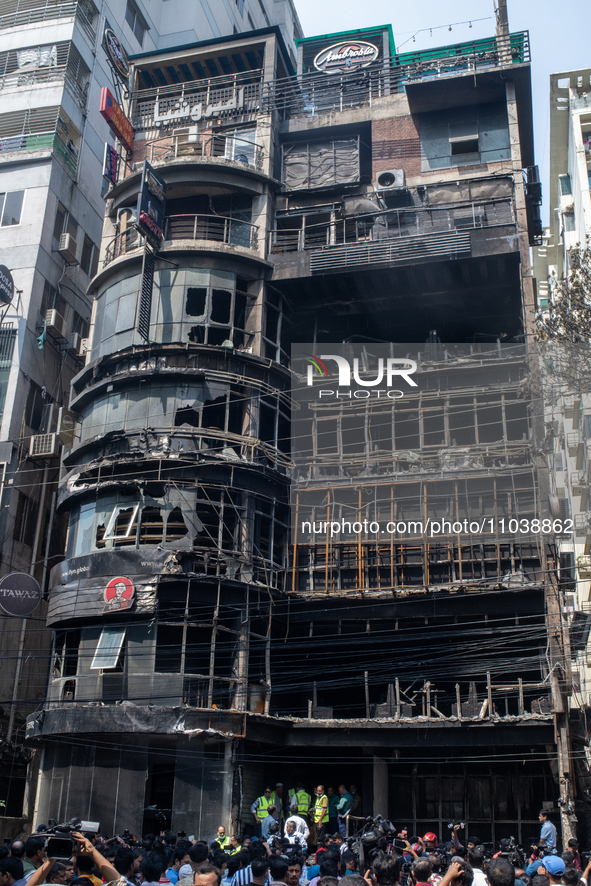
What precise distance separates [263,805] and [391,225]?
23730mm

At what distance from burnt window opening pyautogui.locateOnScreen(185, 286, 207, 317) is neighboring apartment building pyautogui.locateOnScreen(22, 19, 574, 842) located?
0.09 meters

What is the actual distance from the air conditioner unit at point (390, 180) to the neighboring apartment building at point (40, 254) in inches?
440

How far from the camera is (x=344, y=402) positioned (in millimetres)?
33250

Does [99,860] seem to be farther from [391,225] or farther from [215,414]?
[391,225]

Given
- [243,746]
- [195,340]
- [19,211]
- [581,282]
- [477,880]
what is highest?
[19,211]

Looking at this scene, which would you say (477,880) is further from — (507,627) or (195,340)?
(195,340)

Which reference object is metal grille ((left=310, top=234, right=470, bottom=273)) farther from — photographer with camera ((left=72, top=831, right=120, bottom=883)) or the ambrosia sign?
photographer with camera ((left=72, top=831, right=120, bottom=883))

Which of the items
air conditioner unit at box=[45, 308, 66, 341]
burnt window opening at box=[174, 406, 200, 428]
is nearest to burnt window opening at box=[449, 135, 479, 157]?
burnt window opening at box=[174, 406, 200, 428]

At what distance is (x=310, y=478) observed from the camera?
31.9 m

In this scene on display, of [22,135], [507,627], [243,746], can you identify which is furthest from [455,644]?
[22,135]

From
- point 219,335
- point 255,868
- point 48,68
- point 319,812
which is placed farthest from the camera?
point 48,68

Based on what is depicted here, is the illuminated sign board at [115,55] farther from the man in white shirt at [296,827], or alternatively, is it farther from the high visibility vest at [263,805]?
the man in white shirt at [296,827]

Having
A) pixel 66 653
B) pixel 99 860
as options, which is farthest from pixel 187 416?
pixel 99 860

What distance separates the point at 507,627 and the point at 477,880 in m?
19.7
